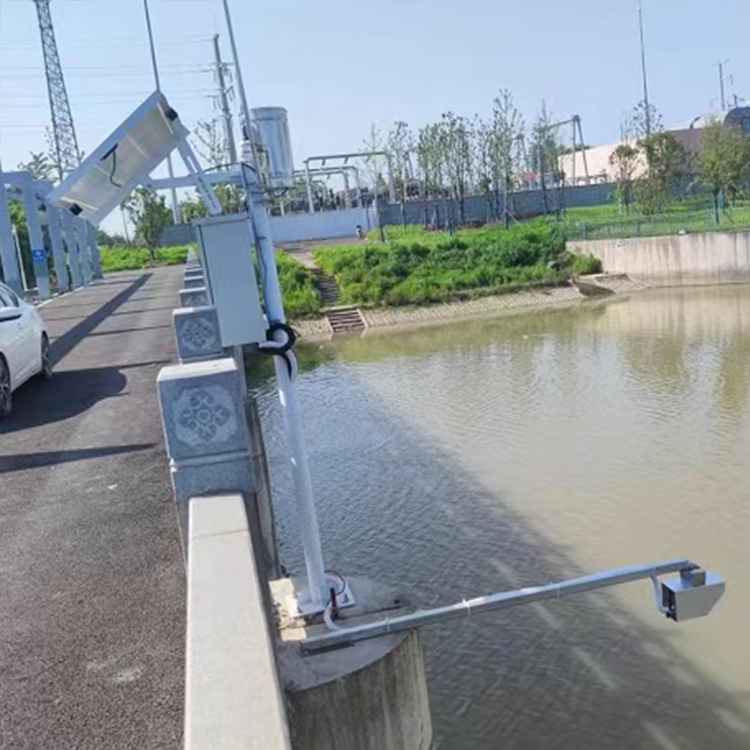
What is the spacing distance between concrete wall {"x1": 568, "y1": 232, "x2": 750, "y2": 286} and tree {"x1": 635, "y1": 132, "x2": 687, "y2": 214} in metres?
6.52

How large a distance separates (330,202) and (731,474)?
5341cm

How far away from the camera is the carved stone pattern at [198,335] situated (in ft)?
23.6

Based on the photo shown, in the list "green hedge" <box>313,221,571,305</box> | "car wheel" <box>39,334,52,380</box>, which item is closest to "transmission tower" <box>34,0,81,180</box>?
"green hedge" <box>313,221,571,305</box>

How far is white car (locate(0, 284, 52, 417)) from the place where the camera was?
31.3 ft

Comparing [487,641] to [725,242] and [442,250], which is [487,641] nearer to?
[725,242]

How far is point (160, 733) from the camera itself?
309 centimetres

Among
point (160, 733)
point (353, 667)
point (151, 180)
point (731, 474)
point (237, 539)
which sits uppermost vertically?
point (151, 180)

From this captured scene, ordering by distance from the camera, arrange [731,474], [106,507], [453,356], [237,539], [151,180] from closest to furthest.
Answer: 1. [237,539]
2. [106,507]
3. [151,180]
4. [731,474]
5. [453,356]

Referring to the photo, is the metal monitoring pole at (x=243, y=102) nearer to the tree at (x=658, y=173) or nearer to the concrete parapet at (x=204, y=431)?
the concrete parapet at (x=204, y=431)

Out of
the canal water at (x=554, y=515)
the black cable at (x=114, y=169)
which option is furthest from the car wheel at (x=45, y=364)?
the black cable at (x=114, y=169)

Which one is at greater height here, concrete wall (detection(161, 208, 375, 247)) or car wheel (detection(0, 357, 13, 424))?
concrete wall (detection(161, 208, 375, 247))

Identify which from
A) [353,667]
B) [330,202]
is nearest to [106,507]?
[353,667]

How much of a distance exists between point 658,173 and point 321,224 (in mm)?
23803

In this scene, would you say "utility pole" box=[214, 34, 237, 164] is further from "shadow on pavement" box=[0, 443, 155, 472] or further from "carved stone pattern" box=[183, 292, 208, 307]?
"carved stone pattern" box=[183, 292, 208, 307]
